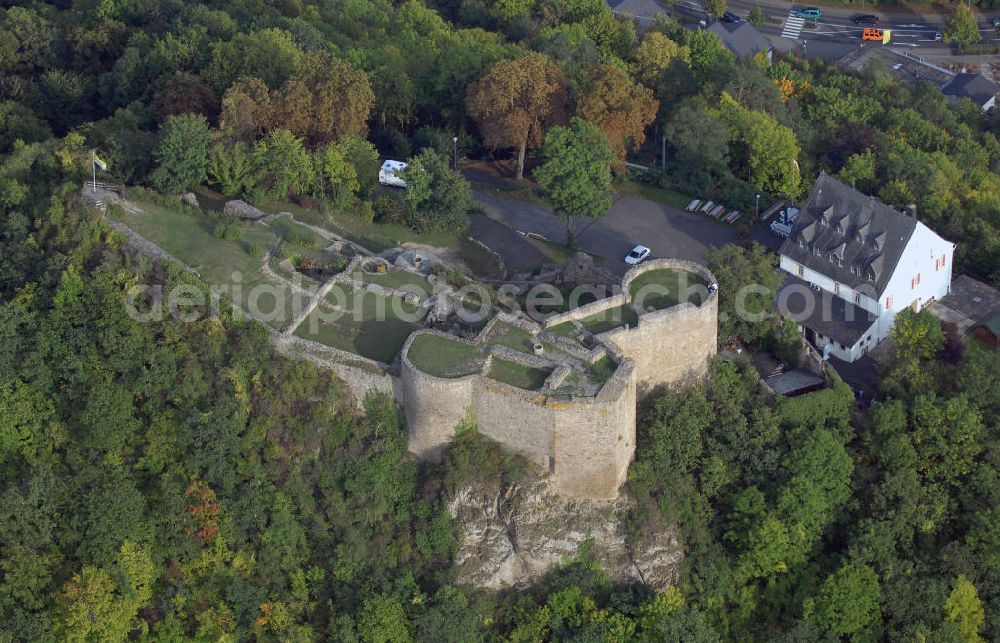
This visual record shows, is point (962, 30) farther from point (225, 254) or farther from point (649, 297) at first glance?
point (225, 254)

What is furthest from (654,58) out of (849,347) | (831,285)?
(849,347)

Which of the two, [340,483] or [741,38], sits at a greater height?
[340,483]

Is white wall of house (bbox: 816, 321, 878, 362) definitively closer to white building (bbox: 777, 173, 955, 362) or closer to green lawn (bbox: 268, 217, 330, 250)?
white building (bbox: 777, 173, 955, 362)

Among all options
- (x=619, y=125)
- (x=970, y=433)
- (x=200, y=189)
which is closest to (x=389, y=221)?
(x=200, y=189)

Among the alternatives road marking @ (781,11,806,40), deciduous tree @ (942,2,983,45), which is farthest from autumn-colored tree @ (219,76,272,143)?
deciduous tree @ (942,2,983,45)

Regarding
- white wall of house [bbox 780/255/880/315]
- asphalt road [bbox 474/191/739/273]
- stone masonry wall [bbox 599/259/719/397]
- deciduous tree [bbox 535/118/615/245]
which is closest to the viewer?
stone masonry wall [bbox 599/259/719/397]
